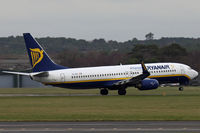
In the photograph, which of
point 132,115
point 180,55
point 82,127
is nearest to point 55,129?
point 82,127

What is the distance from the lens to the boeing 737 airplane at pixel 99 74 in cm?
5353

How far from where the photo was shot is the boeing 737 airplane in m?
53.5

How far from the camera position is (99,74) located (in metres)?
55.4

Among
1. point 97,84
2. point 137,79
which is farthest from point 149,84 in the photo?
point 97,84

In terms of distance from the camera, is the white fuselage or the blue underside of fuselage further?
the blue underside of fuselage

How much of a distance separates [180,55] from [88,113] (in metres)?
101

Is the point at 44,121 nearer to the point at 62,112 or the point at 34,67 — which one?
the point at 62,112

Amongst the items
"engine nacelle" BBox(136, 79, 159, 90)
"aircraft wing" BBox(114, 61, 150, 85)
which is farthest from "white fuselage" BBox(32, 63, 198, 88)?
"engine nacelle" BBox(136, 79, 159, 90)

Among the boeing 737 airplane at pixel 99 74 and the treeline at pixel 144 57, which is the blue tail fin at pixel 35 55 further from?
the treeline at pixel 144 57

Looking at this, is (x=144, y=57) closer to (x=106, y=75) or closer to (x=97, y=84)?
(x=106, y=75)

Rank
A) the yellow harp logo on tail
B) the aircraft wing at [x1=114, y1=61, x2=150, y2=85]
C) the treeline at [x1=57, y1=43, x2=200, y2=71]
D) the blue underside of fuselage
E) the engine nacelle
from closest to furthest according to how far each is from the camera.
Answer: the engine nacelle, the aircraft wing at [x1=114, y1=61, x2=150, y2=85], the yellow harp logo on tail, the blue underside of fuselage, the treeline at [x1=57, y1=43, x2=200, y2=71]

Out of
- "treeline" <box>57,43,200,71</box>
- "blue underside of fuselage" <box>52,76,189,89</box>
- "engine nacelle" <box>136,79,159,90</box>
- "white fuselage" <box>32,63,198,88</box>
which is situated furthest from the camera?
"treeline" <box>57,43,200,71</box>

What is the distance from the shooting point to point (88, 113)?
112 ft

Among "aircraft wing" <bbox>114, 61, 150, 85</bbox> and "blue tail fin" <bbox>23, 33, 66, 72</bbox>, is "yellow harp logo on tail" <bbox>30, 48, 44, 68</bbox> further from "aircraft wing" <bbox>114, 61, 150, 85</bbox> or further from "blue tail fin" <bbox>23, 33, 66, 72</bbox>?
"aircraft wing" <bbox>114, 61, 150, 85</bbox>
